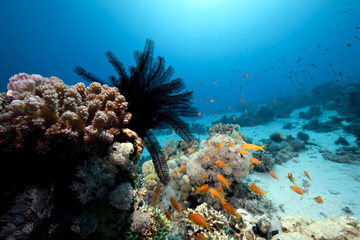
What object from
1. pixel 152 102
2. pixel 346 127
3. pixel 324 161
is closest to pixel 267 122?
pixel 346 127

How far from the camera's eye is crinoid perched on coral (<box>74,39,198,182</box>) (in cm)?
297

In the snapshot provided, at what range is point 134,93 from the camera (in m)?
3.03

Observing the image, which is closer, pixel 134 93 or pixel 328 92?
pixel 134 93

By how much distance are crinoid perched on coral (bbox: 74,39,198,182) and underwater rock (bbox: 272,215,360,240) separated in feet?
9.16

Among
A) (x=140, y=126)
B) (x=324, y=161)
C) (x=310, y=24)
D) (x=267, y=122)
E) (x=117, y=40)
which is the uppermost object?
(x=310, y=24)

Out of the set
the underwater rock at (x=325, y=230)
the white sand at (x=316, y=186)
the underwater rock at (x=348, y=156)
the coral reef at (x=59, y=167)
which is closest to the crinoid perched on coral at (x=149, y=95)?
the coral reef at (x=59, y=167)

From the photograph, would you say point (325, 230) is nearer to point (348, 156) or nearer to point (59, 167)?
point (59, 167)

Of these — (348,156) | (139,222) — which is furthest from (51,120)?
(348,156)

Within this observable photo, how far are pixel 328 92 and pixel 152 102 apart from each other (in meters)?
41.1

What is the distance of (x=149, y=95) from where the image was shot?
3.01 meters

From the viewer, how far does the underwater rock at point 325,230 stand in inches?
107

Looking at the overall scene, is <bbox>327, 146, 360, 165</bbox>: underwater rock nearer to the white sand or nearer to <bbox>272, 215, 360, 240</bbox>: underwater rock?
the white sand

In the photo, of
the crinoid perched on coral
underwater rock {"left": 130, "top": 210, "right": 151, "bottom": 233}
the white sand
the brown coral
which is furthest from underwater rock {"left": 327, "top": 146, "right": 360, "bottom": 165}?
the brown coral

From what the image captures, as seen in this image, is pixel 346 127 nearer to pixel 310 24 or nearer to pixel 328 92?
pixel 328 92
